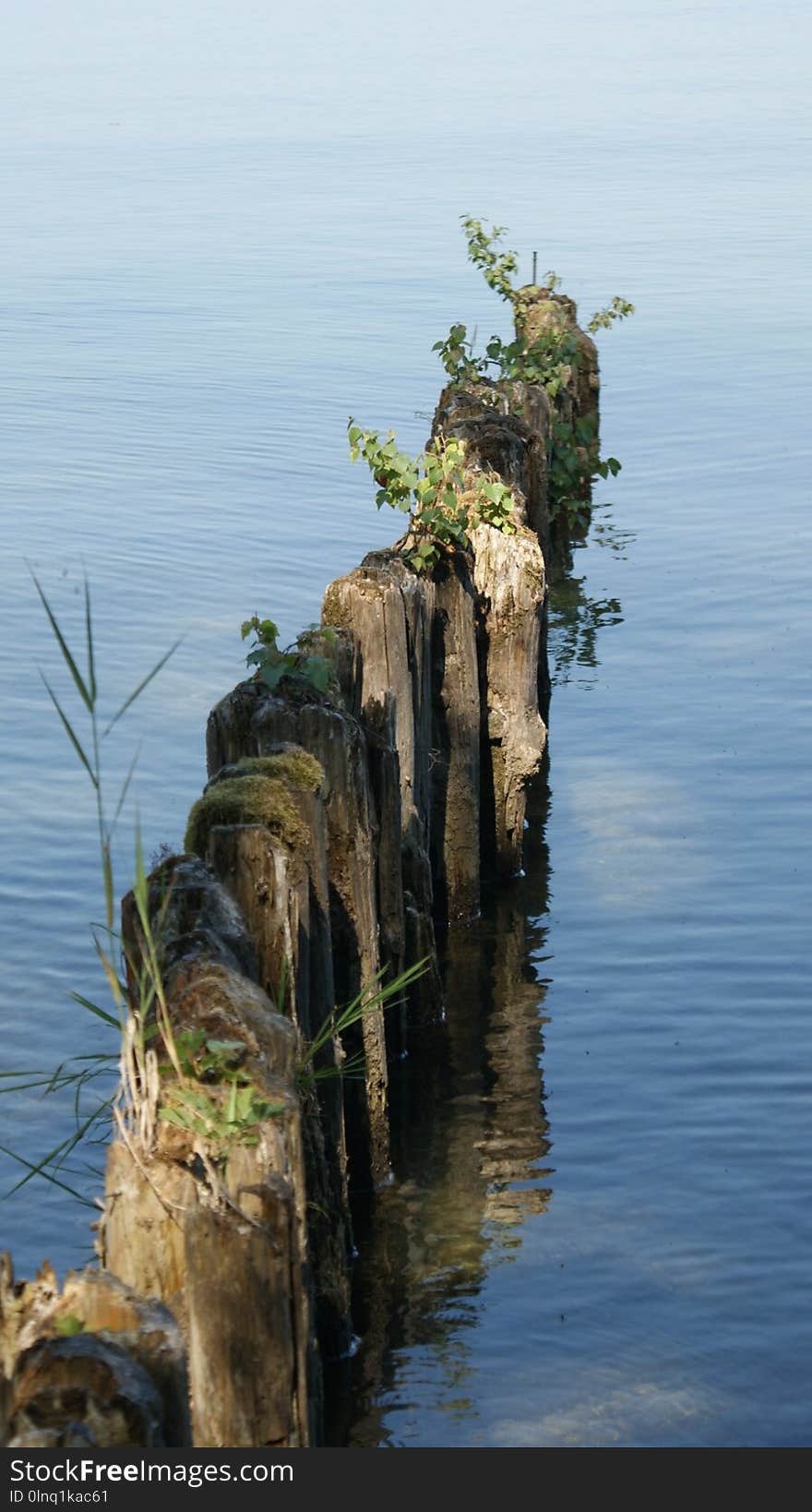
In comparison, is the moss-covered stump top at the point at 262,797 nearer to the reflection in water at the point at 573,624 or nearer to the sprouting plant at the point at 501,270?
the reflection in water at the point at 573,624

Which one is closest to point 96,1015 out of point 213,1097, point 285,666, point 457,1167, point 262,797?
point 457,1167

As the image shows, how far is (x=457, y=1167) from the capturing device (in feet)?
32.1

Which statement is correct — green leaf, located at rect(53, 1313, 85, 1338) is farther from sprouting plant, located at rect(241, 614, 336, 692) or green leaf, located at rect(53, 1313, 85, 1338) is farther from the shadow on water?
sprouting plant, located at rect(241, 614, 336, 692)

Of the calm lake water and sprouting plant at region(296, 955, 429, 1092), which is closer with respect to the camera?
sprouting plant at region(296, 955, 429, 1092)

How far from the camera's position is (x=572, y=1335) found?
838 centimetres

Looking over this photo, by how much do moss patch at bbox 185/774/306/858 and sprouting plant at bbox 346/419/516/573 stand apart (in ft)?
14.0

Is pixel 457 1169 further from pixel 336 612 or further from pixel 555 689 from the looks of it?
pixel 555 689

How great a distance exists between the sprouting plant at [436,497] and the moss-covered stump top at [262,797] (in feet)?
13.0

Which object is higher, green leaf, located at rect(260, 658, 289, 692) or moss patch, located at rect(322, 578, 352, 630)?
moss patch, located at rect(322, 578, 352, 630)

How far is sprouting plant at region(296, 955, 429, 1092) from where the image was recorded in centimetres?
738

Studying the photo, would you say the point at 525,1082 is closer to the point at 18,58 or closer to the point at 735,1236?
the point at 735,1236

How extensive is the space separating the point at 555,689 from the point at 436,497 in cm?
532

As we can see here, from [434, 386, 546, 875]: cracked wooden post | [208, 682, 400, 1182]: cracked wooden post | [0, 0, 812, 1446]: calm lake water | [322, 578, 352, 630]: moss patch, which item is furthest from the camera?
[434, 386, 546, 875]: cracked wooden post

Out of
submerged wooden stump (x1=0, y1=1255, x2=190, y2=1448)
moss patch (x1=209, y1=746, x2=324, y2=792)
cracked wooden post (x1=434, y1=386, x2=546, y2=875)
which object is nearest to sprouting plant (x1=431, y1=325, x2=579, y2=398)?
cracked wooden post (x1=434, y1=386, x2=546, y2=875)
